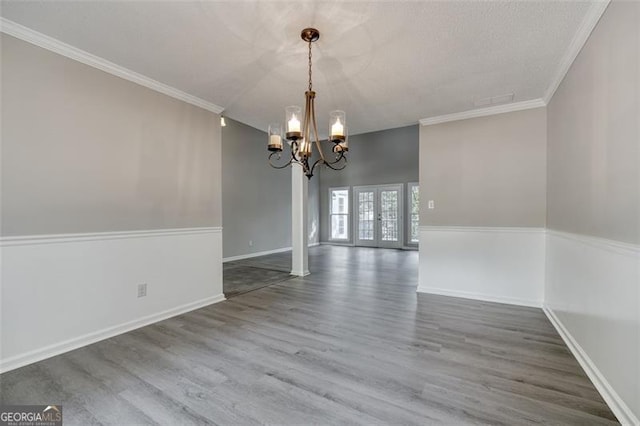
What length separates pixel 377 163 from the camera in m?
8.83

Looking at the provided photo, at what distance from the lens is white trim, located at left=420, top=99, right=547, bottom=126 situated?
10.9ft

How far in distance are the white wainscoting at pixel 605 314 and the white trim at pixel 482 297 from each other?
2.64ft

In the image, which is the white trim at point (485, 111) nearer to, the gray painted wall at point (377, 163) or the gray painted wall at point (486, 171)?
the gray painted wall at point (486, 171)

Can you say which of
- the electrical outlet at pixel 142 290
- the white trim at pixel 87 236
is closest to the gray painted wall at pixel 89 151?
the white trim at pixel 87 236

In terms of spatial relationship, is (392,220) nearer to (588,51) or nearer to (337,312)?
(337,312)

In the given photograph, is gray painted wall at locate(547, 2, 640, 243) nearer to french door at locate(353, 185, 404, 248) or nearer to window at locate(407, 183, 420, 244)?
window at locate(407, 183, 420, 244)

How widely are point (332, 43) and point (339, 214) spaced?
744 centimetres

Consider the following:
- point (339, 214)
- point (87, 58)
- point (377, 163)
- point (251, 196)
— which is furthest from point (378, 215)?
point (87, 58)

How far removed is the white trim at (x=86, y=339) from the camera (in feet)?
6.70

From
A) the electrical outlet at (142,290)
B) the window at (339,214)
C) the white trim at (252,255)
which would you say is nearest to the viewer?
the electrical outlet at (142,290)

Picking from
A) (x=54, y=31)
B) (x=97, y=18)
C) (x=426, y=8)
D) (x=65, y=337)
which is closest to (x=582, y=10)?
(x=426, y=8)

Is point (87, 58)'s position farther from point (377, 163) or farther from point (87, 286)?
point (377, 163)

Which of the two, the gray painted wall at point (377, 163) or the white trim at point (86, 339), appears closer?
the white trim at point (86, 339)

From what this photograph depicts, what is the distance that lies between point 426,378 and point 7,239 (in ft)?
10.3
